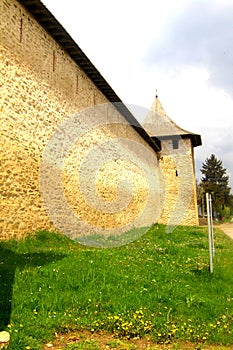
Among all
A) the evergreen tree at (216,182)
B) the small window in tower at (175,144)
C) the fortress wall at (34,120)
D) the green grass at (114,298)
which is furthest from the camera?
the evergreen tree at (216,182)

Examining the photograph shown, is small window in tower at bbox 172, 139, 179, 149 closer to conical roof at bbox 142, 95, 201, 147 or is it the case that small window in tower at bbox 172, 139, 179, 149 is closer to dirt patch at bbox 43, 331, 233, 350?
conical roof at bbox 142, 95, 201, 147

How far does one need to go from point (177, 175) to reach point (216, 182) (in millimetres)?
23882

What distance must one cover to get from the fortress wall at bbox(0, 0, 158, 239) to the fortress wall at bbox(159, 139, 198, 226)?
9547 millimetres

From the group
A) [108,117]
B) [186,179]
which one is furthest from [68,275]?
[186,179]

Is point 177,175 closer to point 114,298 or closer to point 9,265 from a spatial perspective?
point 9,265

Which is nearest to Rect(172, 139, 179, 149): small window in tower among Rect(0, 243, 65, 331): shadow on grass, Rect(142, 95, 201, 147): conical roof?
Rect(142, 95, 201, 147): conical roof

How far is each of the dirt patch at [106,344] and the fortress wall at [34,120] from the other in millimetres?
4225

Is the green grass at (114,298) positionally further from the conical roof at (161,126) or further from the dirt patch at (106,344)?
the conical roof at (161,126)

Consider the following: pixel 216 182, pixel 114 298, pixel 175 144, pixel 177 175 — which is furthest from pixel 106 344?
pixel 216 182

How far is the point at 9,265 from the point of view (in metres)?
5.18

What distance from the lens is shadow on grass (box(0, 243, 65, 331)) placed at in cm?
354

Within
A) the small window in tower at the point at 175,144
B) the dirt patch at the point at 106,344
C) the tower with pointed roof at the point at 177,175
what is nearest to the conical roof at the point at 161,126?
the tower with pointed roof at the point at 177,175

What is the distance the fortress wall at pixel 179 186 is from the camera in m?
Result: 22.0

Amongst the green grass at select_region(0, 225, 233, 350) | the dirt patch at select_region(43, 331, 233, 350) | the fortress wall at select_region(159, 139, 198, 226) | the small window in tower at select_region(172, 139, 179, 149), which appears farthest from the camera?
the small window in tower at select_region(172, 139, 179, 149)
